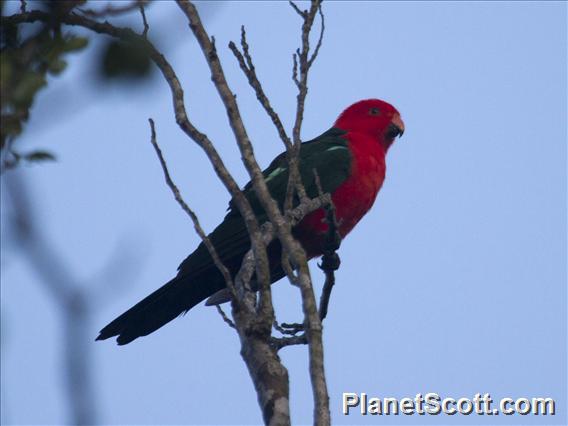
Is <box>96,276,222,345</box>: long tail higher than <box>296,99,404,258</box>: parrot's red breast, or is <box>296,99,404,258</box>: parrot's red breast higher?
<box>296,99,404,258</box>: parrot's red breast

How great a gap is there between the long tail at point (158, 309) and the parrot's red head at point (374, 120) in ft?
5.59

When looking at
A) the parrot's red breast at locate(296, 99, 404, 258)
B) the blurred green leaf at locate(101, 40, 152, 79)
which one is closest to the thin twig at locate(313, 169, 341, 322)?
the parrot's red breast at locate(296, 99, 404, 258)

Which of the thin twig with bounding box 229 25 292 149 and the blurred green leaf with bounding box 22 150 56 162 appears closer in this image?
the blurred green leaf with bounding box 22 150 56 162

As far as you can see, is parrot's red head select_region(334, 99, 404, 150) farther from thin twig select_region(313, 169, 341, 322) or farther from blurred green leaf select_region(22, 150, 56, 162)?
blurred green leaf select_region(22, 150, 56, 162)

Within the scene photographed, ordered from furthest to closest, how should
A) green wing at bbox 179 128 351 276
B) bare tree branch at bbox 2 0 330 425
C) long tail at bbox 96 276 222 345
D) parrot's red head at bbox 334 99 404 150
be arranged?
parrot's red head at bbox 334 99 404 150 < green wing at bbox 179 128 351 276 < long tail at bbox 96 276 222 345 < bare tree branch at bbox 2 0 330 425

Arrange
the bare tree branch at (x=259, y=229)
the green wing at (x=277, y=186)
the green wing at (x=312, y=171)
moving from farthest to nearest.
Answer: the green wing at (x=312, y=171)
the green wing at (x=277, y=186)
the bare tree branch at (x=259, y=229)

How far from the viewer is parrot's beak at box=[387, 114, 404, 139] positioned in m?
5.73

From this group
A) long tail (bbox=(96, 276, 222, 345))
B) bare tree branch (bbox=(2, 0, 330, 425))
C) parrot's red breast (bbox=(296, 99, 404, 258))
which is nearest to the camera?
bare tree branch (bbox=(2, 0, 330, 425))

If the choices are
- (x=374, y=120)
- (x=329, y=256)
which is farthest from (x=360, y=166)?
(x=329, y=256)

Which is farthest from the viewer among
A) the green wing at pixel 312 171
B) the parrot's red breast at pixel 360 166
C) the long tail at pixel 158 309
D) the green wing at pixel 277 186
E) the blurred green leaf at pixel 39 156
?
the green wing at pixel 312 171

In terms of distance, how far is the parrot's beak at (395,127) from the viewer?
573 cm

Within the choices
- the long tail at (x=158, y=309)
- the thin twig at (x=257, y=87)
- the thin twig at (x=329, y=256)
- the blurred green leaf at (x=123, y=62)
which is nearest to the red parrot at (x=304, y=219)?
the long tail at (x=158, y=309)

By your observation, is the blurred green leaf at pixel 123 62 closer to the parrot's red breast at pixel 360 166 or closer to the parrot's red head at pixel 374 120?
the parrot's red breast at pixel 360 166

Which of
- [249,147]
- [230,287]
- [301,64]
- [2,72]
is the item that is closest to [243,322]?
[230,287]
